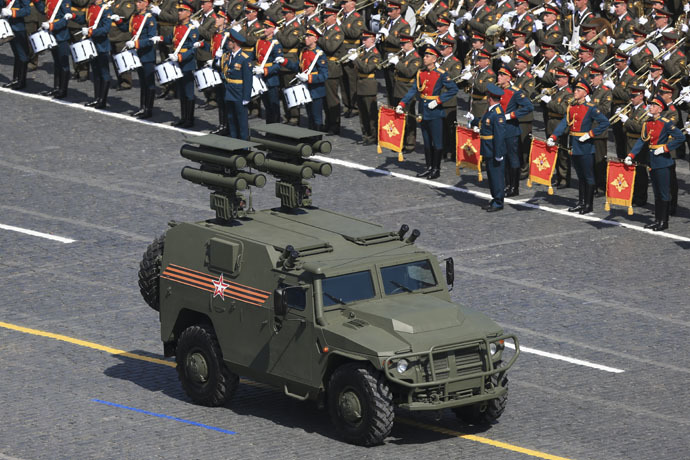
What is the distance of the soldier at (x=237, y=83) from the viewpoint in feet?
115

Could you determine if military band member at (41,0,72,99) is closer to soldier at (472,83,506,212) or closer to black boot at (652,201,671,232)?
soldier at (472,83,506,212)

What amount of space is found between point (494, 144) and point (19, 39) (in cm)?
1346

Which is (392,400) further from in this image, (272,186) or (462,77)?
(462,77)

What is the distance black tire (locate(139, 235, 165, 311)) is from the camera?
2172 centimetres

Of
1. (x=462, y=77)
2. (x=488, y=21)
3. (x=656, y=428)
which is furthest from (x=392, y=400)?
(x=488, y=21)

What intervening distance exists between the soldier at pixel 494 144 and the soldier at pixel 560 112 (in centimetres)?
131

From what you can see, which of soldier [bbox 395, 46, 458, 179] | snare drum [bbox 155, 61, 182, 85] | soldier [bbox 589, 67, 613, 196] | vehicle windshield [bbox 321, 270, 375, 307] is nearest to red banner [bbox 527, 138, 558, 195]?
soldier [bbox 589, 67, 613, 196]

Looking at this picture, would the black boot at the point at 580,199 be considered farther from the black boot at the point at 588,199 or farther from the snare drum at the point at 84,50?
the snare drum at the point at 84,50

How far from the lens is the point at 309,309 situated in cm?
1955

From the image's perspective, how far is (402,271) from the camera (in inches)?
798

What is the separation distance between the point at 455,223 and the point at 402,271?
989 centimetres

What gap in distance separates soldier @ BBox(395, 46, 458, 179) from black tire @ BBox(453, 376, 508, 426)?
13.2m

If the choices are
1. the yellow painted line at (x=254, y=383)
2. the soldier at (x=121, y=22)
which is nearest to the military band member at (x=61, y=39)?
the soldier at (x=121, y=22)

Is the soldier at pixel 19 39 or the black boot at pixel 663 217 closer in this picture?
the black boot at pixel 663 217
